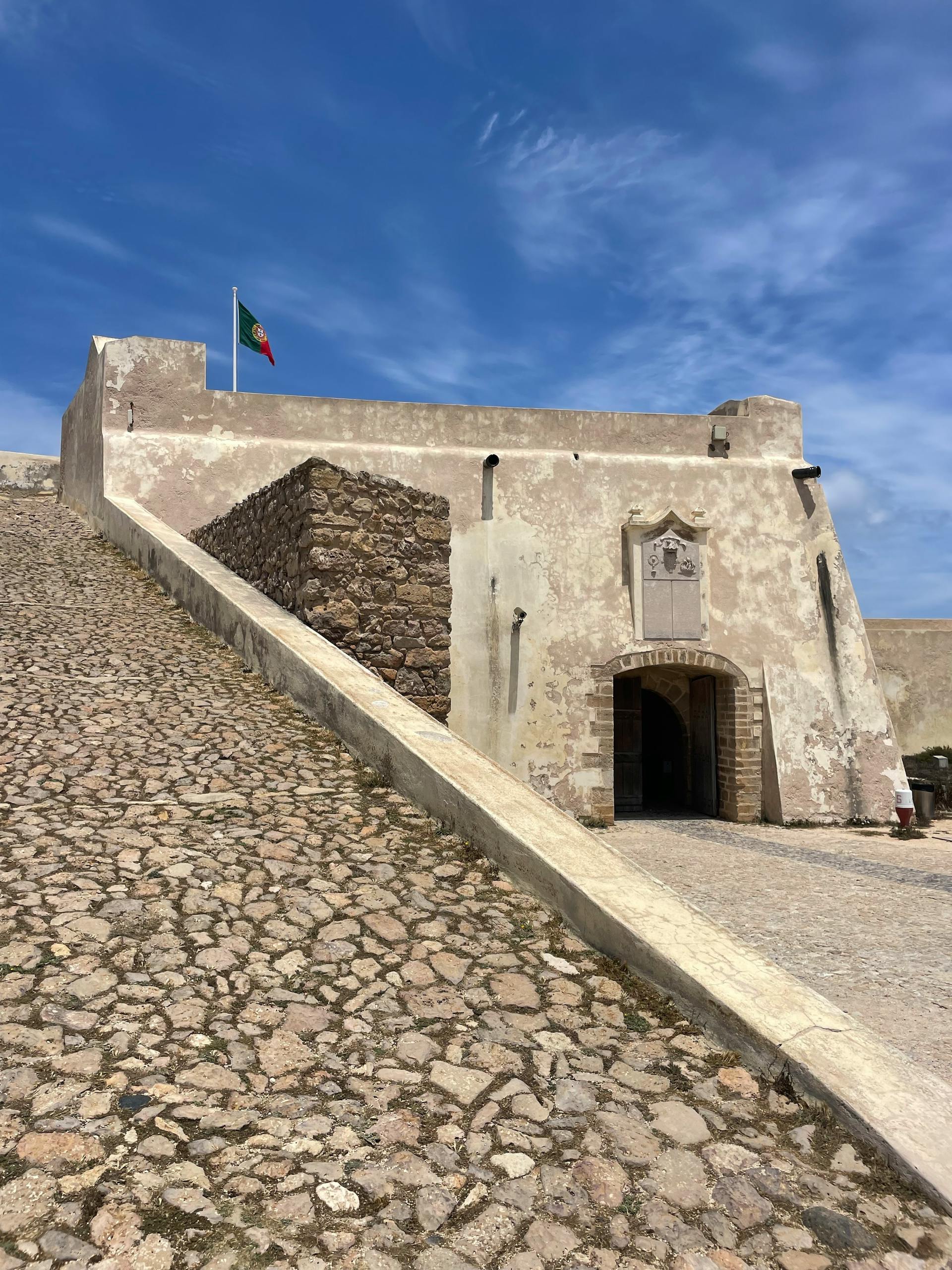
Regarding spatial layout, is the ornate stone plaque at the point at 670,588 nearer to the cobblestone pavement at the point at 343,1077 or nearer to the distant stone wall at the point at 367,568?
the distant stone wall at the point at 367,568

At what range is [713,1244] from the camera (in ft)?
7.23

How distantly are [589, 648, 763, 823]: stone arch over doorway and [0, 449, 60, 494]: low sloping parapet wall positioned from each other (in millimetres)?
11730

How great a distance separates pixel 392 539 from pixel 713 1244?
223 inches

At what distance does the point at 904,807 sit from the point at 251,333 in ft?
37.3

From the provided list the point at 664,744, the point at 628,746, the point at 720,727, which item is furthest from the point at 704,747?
the point at 664,744

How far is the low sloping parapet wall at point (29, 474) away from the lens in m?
16.7

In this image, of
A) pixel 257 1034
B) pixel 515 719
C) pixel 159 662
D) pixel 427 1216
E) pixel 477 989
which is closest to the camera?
pixel 427 1216

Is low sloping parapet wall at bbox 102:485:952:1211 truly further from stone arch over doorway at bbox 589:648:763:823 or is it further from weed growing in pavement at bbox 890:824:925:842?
weed growing in pavement at bbox 890:824:925:842

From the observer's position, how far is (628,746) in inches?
475

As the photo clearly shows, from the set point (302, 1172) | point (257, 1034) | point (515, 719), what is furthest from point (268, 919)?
point (515, 719)

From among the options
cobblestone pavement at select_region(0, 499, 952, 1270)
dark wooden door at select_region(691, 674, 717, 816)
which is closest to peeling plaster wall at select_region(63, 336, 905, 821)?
dark wooden door at select_region(691, 674, 717, 816)

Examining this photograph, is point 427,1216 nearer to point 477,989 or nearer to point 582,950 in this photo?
point 477,989

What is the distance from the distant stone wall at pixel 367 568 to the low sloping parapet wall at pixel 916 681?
29.9ft

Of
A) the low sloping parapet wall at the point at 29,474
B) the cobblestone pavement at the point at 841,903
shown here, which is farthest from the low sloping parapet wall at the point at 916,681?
the low sloping parapet wall at the point at 29,474
